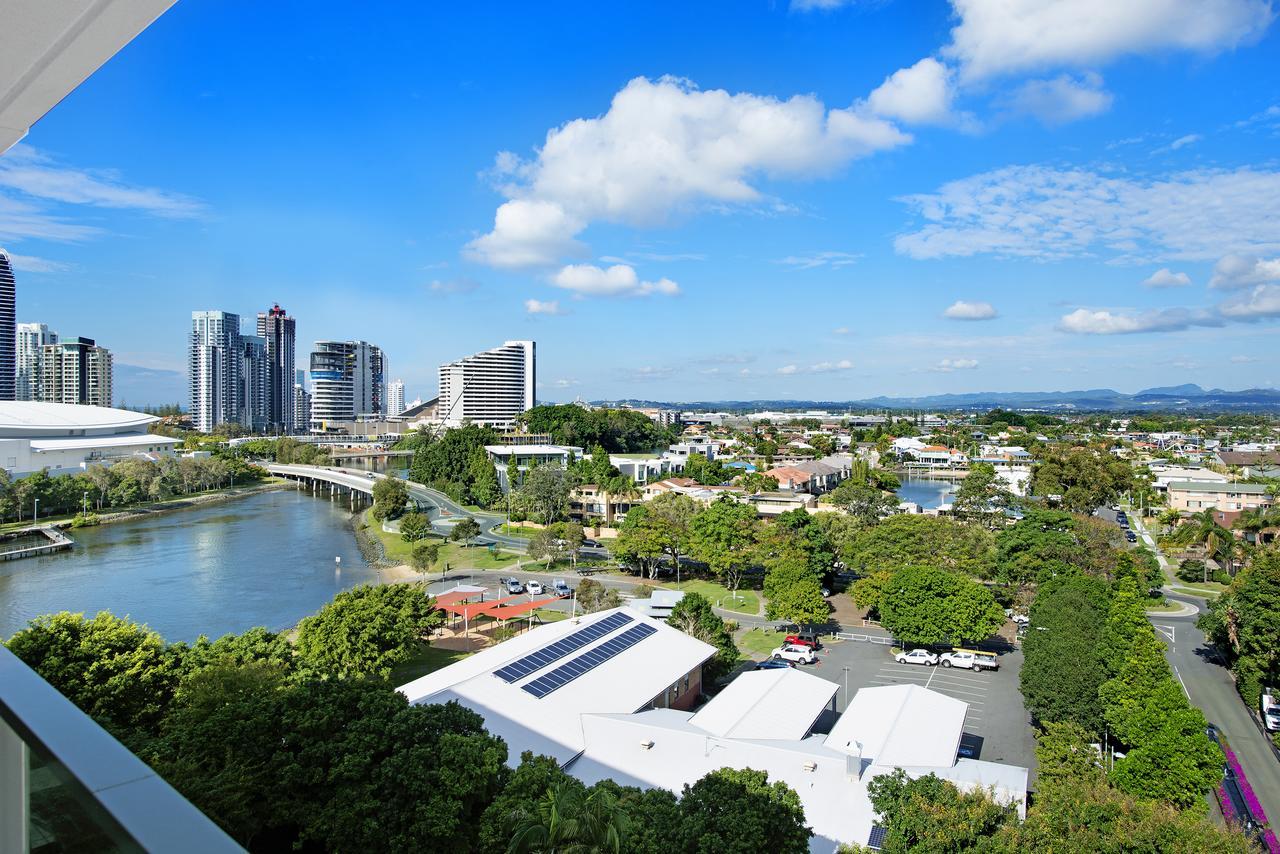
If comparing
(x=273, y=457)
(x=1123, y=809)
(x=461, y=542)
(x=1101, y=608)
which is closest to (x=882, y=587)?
(x=1101, y=608)

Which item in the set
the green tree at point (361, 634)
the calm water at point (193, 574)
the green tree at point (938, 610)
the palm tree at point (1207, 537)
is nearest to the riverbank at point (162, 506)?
the calm water at point (193, 574)

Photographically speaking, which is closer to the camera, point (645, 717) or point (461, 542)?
point (645, 717)

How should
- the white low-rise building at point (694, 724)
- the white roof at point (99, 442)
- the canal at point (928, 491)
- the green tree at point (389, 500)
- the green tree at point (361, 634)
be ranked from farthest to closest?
1. the white roof at point (99, 442)
2. the canal at point (928, 491)
3. the green tree at point (389, 500)
4. the green tree at point (361, 634)
5. the white low-rise building at point (694, 724)

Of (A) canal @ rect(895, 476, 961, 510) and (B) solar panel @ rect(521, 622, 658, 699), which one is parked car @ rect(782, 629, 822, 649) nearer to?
(B) solar panel @ rect(521, 622, 658, 699)

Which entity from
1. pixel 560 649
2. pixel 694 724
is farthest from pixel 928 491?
pixel 694 724

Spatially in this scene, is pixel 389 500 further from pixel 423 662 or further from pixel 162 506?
pixel 423 662

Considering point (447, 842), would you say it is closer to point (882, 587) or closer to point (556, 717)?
point (556, 717)

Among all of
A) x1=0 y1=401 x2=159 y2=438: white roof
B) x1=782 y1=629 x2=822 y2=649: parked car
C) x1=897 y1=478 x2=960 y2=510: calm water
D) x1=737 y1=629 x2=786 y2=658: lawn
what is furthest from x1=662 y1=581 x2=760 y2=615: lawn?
x1=0 y1=401 x2=159 y2=438: white roof

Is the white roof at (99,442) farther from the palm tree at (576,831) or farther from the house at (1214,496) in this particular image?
the house at (1214,496)
